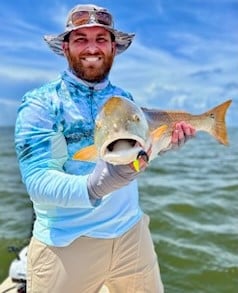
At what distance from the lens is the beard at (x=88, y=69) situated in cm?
275

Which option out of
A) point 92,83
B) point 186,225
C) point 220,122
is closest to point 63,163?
point 92,83

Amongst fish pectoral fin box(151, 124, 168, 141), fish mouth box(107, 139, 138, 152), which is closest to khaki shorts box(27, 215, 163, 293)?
fish pectoral fin box(151, 124, 168, 141)

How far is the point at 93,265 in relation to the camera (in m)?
2.75

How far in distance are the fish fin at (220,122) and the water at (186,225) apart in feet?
6.58

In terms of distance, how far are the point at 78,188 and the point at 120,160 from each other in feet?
1.72

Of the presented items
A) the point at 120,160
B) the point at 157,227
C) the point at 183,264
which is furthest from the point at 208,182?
the point at 120,160

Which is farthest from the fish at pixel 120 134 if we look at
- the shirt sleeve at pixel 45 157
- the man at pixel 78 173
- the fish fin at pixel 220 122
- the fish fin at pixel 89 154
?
the fish fin at pixel 220 122

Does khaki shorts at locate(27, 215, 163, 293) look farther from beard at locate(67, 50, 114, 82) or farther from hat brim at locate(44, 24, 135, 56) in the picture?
hat brim at locate(44, 24, 135, 56)

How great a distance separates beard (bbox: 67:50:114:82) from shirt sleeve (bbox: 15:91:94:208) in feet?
0.87

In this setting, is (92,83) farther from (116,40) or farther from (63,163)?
(63,163)

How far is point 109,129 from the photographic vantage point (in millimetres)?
1699

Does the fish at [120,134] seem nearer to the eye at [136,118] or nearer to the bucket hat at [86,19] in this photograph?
the eye at [136,118]

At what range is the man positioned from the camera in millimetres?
2506

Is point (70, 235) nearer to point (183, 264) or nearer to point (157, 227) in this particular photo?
point (183, 264)
